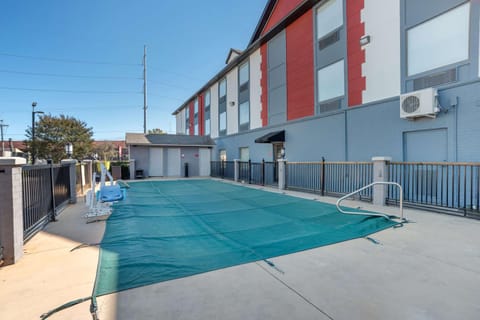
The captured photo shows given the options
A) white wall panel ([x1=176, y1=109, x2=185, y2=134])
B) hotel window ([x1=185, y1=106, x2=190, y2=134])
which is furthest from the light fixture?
white wall panel ([x1=176, y1=109, x2=185, y2=134])

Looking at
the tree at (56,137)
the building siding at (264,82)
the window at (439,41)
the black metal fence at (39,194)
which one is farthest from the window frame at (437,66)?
the tree at (56,137)

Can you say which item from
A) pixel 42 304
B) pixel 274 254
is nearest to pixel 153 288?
pixel 42 304

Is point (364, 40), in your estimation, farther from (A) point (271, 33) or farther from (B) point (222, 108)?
(B) point (222, 108)

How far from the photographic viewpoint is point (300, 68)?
1132cm

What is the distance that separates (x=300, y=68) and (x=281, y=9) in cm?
416

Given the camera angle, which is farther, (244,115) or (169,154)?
(169,154)

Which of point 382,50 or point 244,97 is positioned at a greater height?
point 244,97

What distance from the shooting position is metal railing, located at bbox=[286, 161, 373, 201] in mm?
7762

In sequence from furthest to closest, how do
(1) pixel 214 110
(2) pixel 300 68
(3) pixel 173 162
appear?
(1) pixel 214 110
(3) pixel 173 162
(2) pixel 300 68

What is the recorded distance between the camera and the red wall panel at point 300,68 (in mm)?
10734

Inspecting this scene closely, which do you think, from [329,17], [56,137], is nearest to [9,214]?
[329,17]

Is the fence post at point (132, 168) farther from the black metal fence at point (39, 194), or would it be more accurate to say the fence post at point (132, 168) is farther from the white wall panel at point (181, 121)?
the white wall panel at point (181, 121)

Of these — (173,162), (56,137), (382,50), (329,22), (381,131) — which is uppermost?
(329,22)

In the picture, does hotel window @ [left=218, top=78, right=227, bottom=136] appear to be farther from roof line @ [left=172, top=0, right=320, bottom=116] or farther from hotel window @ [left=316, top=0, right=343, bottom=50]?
hotel window @ [left=316, top=0, right=343, bottom=50]
